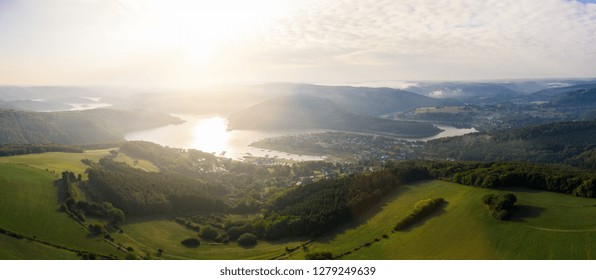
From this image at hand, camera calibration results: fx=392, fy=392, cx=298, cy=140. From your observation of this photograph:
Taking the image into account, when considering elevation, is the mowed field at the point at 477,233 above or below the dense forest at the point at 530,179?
below

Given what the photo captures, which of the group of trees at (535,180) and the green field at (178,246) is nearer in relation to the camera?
the green field at (178,246)

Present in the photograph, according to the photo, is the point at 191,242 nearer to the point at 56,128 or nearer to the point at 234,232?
the point at 234,232

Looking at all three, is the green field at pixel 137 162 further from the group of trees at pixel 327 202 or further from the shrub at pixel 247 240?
the shrub at pixel 247 240

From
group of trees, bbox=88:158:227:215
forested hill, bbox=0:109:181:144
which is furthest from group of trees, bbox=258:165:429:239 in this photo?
forested hill, bbox=0:109:181:144

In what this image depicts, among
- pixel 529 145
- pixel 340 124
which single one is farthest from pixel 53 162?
pixel 340 124

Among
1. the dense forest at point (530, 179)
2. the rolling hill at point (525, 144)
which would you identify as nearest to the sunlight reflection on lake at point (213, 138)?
the rolling hill at point (525, 144)

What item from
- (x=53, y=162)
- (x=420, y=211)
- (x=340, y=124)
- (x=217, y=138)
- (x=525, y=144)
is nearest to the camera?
(x=420, y=211)

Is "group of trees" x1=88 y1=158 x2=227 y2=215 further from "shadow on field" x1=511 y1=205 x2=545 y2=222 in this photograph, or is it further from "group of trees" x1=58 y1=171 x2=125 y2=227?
"shadow on field" x1=511 y1=205 x2=545 y2=222
